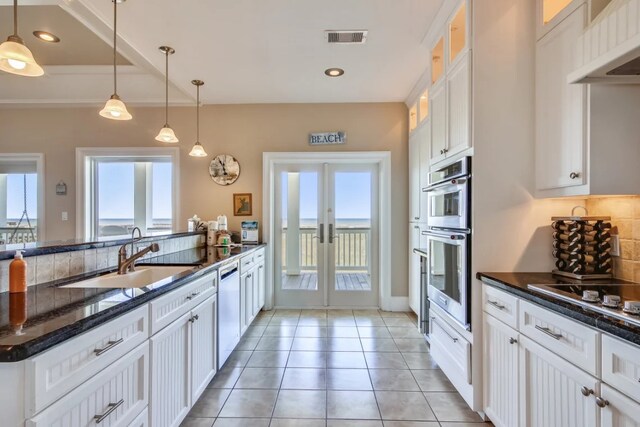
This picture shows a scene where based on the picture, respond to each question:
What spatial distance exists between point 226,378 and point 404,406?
1.34 m

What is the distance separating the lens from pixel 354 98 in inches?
160

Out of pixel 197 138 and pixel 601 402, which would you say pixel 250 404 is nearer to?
pixel 601 402

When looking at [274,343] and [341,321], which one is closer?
[274,343]

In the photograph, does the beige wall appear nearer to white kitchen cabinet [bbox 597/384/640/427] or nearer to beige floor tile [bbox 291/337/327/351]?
beige floor tile [bbox 291/337/327/351]

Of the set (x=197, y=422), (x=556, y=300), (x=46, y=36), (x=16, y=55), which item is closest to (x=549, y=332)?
(x=556, y=300)

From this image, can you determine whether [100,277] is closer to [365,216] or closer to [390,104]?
[365,216]

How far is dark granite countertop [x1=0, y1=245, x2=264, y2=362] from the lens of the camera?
0.88 meters

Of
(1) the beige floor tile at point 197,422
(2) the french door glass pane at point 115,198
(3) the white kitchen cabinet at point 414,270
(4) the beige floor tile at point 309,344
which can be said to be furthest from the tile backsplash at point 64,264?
(3) the white kitchen cabinet at point 414,270

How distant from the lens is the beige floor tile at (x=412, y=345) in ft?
9.86

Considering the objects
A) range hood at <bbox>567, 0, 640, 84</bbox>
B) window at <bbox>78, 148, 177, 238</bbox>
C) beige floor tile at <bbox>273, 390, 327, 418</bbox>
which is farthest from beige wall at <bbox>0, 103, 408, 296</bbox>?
range hood at <bbox>567, 0, 640, 84</bbox>

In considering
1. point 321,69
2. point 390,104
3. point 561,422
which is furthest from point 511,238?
point 390,104

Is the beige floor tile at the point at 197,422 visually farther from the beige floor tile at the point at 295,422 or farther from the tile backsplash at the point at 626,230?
the tile backsplash at the point at 626,230

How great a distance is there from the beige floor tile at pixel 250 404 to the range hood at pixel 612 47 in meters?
2.48

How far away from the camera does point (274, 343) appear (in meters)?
3.17
